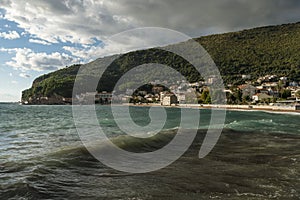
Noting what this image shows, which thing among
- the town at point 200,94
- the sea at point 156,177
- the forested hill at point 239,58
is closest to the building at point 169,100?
the town at point 200,94

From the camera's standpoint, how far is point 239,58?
128750mm

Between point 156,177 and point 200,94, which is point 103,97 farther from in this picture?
point 156,177

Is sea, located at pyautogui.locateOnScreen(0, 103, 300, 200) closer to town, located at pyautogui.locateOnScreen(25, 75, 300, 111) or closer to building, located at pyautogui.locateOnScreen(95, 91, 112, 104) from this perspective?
town, located at pyautogui.locateOnScreen(25, 75, 300, 111)

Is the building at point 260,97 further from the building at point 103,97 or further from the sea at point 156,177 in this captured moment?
the sea at point 156,177

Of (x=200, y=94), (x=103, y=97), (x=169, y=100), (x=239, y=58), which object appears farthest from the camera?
(x=239, y=58)

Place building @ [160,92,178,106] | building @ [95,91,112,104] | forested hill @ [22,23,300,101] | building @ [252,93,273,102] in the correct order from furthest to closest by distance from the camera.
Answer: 1. building @ [95,91,112,104]
2. building @ [160,92,178,106]
3. forested hill @ [22,23,300,101]
4. building @ [252,93,273,102]

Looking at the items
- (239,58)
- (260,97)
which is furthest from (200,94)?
(239,58)

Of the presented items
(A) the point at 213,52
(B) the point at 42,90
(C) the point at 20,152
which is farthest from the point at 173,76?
(C) the point at 20,152

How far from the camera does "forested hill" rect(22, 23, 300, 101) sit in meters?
113

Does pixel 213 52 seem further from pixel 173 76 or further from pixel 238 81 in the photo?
pixel 173 76

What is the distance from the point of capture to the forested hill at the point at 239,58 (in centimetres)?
11325

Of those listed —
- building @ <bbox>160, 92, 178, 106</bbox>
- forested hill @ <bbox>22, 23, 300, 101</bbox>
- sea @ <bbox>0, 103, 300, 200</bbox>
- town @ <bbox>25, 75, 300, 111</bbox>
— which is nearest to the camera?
sea @ <bbox>0, 103, 300, 200</bbox>

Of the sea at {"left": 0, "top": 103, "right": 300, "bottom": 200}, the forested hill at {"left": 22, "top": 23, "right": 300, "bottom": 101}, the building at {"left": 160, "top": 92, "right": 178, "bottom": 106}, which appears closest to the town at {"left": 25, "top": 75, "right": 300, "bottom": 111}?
the building at {"left": 160, "top": 92, "right": 178, "bottom": 106}

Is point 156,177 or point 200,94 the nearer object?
point 156,177
